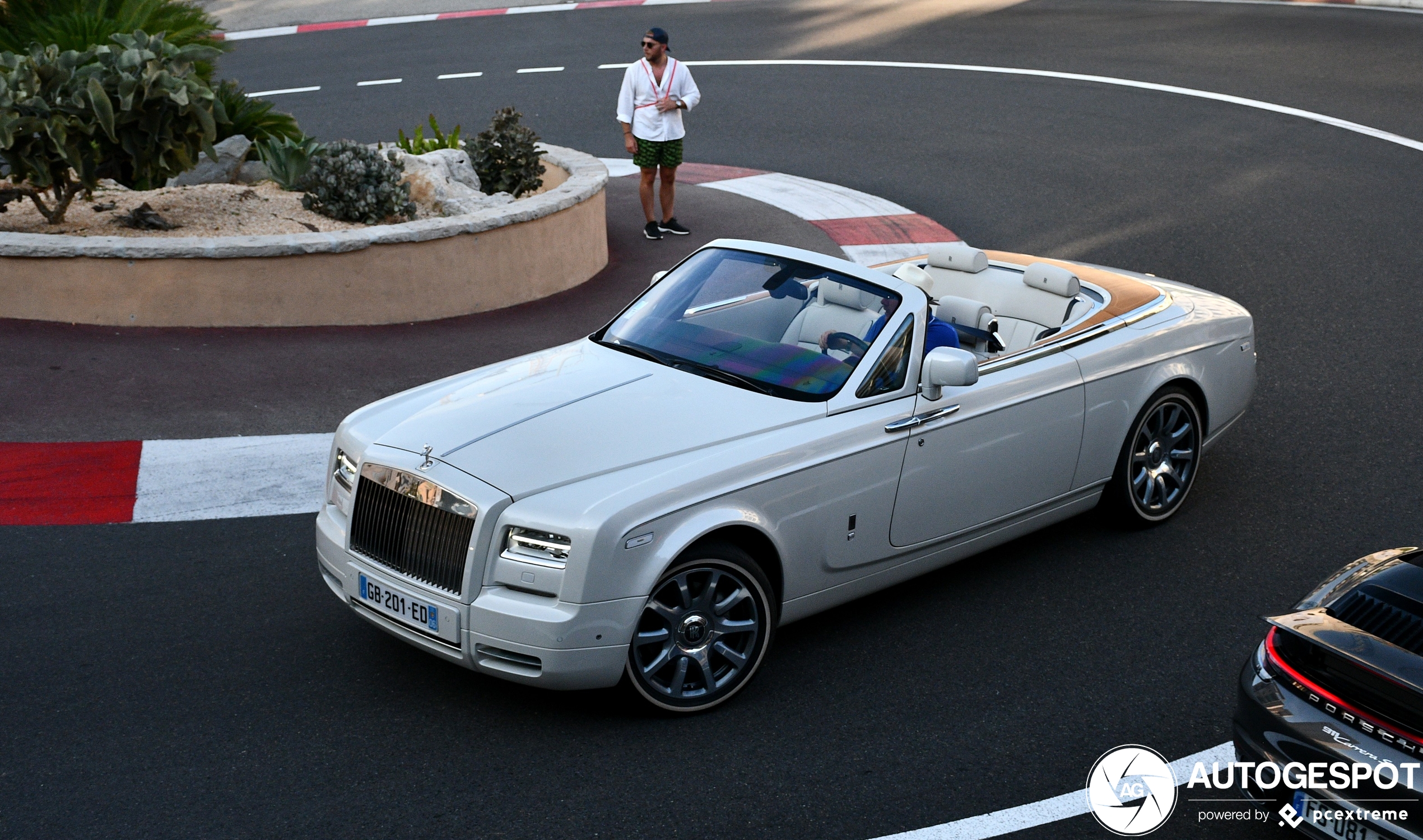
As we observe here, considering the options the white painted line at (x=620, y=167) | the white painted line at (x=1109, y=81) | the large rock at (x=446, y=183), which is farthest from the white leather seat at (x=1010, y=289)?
the white painted line at (x=1109, y=81)

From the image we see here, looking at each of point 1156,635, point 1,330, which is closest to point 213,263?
point 1,330

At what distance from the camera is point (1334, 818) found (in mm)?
3982

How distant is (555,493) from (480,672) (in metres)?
0.75

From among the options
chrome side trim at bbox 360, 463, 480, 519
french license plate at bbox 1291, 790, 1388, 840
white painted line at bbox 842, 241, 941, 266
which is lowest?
french license plate at bbox 1291, 790, 1388, 840

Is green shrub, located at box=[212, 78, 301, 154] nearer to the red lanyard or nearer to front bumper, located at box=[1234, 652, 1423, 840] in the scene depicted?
the red lanyard

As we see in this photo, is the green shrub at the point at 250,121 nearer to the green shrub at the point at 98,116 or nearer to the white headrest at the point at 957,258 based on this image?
the green shrub at the point at 98,116

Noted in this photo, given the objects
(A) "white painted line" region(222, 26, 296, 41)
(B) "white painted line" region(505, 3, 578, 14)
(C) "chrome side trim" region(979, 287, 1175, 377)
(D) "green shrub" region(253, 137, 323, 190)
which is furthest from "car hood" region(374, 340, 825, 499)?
(B) "white painted line" region(505, 3, 578, 14)

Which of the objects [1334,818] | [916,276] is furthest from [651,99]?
[1334,818]

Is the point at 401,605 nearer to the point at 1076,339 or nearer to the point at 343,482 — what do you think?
the point at 343,482

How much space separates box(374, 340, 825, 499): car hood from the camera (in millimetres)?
4961

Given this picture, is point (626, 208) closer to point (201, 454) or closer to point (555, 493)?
point (201, 454)

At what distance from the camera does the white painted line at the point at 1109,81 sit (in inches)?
621

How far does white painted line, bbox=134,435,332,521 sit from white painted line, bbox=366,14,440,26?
17.8m

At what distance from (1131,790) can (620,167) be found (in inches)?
465
